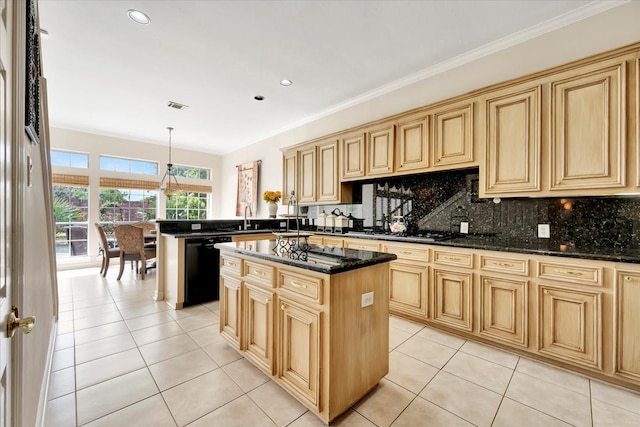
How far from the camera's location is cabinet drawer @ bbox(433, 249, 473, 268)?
256cm

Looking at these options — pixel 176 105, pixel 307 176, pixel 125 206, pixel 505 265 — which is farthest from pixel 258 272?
pixel 125 206

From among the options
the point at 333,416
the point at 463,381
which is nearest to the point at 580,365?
the point at 463,381

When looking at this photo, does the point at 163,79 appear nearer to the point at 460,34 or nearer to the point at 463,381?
the point at 460,34

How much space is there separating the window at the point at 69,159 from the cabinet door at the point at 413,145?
6.46m

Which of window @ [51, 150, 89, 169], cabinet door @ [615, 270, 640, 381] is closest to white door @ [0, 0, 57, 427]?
cabinet door @ [615, 270, 640, 381]

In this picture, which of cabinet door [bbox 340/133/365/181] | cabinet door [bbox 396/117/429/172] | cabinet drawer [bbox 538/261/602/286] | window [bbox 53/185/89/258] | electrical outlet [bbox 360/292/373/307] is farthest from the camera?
window [bbox 53/185/89/258]

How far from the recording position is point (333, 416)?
61.8 inches

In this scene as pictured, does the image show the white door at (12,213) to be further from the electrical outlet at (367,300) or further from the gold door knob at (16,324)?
the electrical outlet at (367,300)

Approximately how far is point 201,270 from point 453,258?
9.79 feet

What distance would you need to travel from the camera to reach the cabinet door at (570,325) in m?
1.97

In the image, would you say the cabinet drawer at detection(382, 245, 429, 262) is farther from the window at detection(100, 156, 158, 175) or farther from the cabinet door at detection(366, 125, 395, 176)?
the window at detection(100, 156, 158, 175)

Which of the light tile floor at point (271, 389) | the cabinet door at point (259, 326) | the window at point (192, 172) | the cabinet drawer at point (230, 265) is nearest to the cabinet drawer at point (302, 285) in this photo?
the cabinet door at point (259, 326)

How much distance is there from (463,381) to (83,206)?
7.39 m

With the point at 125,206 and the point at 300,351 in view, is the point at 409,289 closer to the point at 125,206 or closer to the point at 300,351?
the point at 300,351
